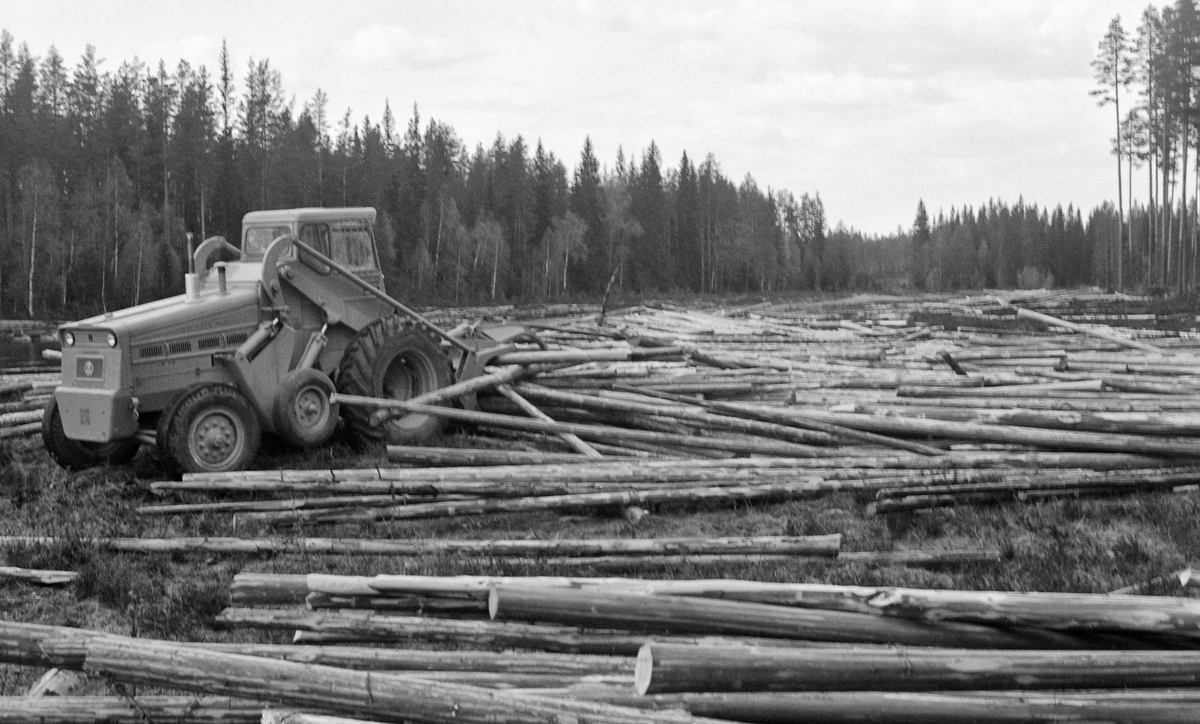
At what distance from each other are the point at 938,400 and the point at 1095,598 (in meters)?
8.08

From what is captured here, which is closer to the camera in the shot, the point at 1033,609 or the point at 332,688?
the point at 332,688

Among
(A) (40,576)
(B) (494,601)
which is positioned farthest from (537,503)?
(B) (494,601)

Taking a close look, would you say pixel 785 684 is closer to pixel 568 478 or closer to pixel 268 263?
pixel 568 478

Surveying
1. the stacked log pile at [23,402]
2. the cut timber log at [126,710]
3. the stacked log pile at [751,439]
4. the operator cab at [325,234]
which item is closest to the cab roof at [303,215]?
the operator cab at [325,234]

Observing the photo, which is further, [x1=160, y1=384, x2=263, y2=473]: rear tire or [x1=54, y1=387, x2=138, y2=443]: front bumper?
[x1=54, y1=387, x2=138, y2=443]: front bumper

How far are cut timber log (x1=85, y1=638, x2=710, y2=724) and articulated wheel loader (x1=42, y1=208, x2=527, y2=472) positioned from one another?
6482 mm

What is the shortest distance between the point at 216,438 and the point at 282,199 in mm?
65978

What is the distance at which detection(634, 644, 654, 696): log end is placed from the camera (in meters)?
4.08

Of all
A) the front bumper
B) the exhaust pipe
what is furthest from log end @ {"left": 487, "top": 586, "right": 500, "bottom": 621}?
the exhaust pipe

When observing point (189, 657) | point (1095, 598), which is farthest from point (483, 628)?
point (1095, 598)

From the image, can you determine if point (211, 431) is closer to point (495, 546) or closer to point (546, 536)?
point (546, 536)

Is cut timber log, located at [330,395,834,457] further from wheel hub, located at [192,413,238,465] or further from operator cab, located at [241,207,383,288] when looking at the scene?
operator cab, located at [241,207,383,288]

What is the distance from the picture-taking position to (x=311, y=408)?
462 inches

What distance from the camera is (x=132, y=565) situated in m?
8.02
